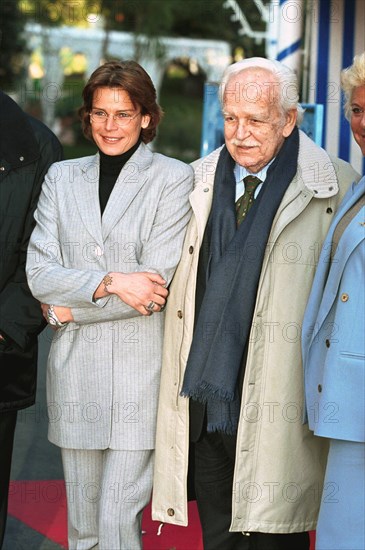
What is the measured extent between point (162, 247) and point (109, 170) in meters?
0.40

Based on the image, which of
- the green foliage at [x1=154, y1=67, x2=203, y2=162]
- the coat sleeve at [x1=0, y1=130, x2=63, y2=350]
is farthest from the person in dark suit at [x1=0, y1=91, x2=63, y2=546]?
the green foliage at [x1=154, y1=67, x2=203, y2=162]

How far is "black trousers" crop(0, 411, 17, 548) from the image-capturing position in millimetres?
4117

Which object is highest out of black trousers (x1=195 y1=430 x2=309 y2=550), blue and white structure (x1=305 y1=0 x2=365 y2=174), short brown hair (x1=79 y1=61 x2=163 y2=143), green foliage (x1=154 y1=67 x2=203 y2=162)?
green foliage (x1=154 y1=67 x2=203 y2=162)

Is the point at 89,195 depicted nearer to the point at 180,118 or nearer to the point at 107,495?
the point at 107,495

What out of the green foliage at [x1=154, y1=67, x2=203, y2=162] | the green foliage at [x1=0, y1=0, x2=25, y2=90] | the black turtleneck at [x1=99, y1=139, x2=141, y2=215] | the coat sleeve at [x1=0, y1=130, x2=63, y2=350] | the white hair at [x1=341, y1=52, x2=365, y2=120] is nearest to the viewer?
the white hair at [x1=341, y1=52, x2=365, y2=120]

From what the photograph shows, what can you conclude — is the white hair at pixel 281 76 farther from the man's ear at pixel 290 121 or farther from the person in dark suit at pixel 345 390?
the person in dark suit at pixel 345 390

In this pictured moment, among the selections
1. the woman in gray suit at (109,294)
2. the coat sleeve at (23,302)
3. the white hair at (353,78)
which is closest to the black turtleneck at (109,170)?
the woman in gray suit at (109,294)

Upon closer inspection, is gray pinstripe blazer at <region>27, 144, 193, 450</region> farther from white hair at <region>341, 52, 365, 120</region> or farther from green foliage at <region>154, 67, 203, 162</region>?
green foliage at <region>154, 67, 203, 162</region>

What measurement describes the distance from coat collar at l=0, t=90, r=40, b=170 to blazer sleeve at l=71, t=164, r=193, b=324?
0.60 meters

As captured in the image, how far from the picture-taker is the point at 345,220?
340 cm

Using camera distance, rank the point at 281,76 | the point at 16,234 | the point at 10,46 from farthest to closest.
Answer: the point at 10,46 < the point at 16,234 < the point at 281,76

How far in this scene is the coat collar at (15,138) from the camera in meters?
3.97

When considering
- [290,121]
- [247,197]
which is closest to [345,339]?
[247,197]

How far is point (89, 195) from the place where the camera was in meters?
3.82
